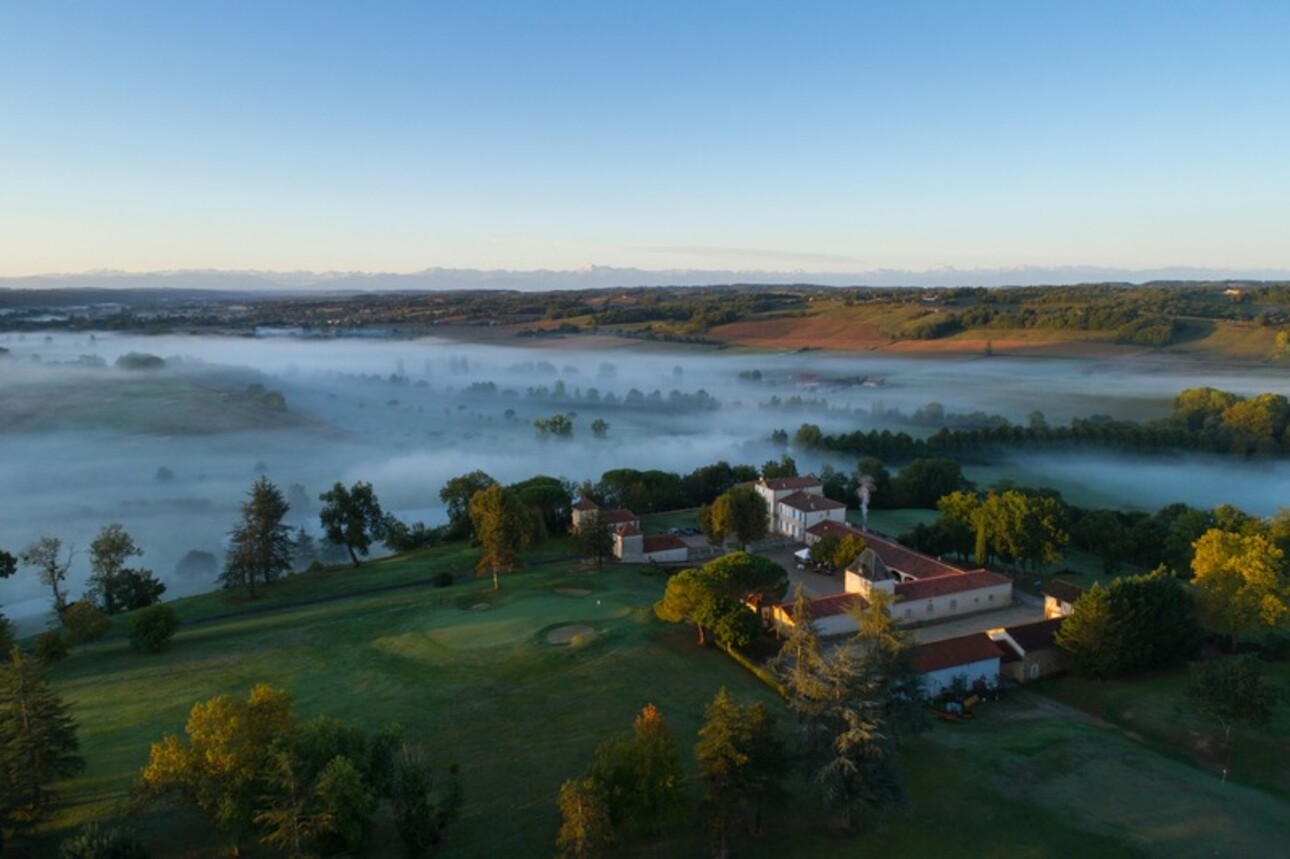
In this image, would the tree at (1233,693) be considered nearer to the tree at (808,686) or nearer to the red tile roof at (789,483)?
the tree at (808,686)

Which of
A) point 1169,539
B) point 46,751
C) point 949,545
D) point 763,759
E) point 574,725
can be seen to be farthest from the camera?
point 949,545

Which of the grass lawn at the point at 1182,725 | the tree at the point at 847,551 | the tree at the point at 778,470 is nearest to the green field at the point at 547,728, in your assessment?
the grass lawn at the point at 1182,725

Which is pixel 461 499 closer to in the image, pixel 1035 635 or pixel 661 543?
pixel 661 543

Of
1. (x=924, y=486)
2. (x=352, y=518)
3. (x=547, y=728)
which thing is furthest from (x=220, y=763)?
(x=924, y=486)

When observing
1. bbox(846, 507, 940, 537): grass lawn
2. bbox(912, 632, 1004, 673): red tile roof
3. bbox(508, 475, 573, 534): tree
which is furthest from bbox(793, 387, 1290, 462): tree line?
bbox(912, 632, 1004, 673): red tile roof

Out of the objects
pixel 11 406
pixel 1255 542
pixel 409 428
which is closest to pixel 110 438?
pixel 11 406

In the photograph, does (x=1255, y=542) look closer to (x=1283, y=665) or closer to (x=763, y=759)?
(x=1283, y=665)
